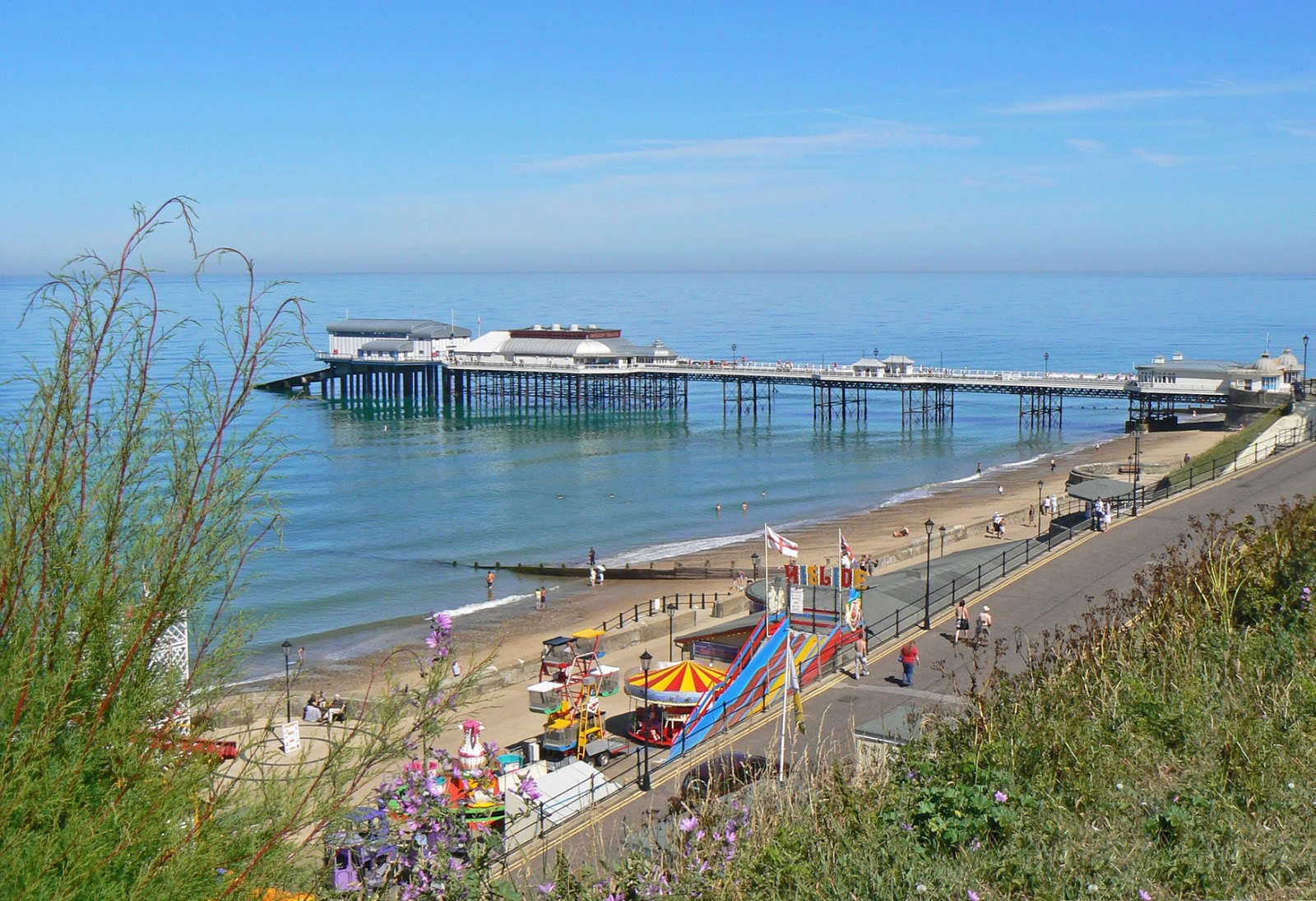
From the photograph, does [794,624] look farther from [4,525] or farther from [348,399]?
[348,399]

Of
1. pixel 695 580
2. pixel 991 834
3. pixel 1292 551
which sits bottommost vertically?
pixel 695 580

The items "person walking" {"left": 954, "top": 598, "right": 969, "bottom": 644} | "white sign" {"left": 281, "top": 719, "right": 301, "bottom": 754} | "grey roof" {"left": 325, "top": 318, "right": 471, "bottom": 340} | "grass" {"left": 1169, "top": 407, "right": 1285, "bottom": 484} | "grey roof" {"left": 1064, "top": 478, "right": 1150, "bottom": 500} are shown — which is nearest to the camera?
"white sign" {"left": 281, "top": 719, "right": 301, "bottom": 754}

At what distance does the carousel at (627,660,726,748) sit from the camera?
60.6 feet

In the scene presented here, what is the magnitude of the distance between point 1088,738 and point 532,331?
8398cm

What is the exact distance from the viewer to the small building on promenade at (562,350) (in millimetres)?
84875

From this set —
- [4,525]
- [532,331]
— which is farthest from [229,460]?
[532,331]

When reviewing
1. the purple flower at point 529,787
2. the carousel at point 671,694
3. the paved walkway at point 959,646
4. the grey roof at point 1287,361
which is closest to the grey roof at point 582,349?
the grey roof at point 1287,361

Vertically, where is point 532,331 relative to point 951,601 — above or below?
above

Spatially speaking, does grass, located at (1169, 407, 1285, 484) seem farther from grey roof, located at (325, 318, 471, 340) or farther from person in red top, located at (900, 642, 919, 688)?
grey roof, located at (325, 318, 471, 340)

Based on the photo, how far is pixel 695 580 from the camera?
37.9m

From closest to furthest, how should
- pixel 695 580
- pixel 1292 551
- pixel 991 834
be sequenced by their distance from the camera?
pixel 991 834, pixel 1292 551, pixel 695 580

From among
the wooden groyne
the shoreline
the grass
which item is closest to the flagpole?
the shoreline

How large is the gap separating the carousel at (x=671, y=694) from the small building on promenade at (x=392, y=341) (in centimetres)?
7151

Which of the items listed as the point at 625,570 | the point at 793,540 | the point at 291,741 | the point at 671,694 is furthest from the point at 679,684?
the point at 793,540
